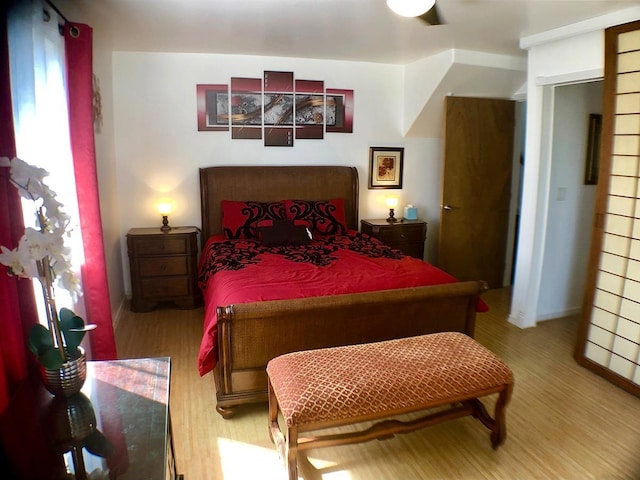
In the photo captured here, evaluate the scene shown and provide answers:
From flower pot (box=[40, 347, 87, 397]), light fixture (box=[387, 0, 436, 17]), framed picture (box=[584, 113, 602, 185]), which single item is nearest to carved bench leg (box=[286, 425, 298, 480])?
flower pot (box=[40, 347, 87, 397])

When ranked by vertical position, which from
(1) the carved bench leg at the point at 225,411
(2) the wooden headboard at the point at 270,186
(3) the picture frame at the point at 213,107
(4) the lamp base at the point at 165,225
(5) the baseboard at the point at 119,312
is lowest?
(1) the carved bench leg at the point at 225,411

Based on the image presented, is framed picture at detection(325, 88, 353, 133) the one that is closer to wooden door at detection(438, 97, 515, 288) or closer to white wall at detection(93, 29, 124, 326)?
wooden door at detection(438, 97, 515, 288)

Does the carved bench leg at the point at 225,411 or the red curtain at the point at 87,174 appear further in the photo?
the carved bench leg at the point at 225,411

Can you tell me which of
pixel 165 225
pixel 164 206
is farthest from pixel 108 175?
pixel 165 225

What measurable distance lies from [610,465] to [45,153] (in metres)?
2.94

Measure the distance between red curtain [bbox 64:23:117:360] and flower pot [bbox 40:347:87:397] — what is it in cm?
101

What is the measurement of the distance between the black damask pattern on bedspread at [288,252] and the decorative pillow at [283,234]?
2.0 inches

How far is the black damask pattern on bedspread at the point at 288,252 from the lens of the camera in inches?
120

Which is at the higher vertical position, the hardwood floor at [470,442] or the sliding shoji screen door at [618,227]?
the sliding shoji screen door at [618,227]

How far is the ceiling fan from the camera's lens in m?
1.87

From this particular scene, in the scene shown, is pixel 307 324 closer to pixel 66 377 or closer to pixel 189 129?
pixel 66 377

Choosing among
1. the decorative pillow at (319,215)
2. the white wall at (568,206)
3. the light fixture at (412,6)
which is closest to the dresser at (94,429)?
the light fixture at (412,6)

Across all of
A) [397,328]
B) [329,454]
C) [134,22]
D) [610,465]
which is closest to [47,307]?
[329,454]

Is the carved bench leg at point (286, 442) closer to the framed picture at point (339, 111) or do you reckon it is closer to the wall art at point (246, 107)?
the wall art at point (246, 107)
